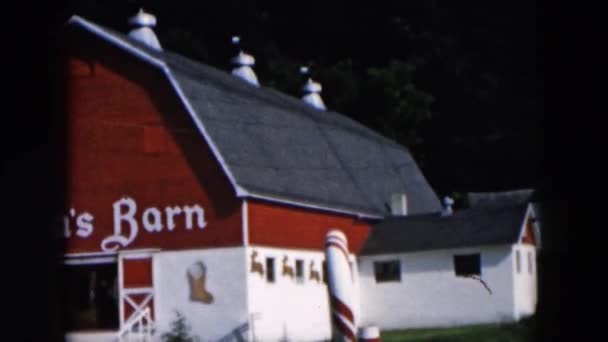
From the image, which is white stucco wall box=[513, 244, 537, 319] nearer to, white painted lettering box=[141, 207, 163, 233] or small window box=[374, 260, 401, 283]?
small window box=[374, 260, 401, 283]

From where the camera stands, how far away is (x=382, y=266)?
26.7m

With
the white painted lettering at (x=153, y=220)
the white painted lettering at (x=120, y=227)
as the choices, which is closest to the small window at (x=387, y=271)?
the white painted lettering at (x=153, y=220)

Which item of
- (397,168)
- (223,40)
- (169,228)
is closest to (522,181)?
(397,168)

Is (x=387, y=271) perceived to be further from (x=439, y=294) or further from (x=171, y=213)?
(x=171, y=213)

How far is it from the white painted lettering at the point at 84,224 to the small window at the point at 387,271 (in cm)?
710

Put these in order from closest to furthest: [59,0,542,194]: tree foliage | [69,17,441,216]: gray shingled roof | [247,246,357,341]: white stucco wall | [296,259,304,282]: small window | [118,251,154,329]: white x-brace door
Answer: [247,246,357,341]: white stucco wall < [118,251,154,329]: white x-brace door < [69,17,441,216]: gray shingled roof < [296,259,304,282]: small window < [59,0,542,194]: tree foliage

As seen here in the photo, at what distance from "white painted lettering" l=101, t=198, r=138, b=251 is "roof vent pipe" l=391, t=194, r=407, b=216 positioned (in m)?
8.53

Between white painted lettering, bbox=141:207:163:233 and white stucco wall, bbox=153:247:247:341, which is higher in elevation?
white painted lettering, bbox=141:207:163:233

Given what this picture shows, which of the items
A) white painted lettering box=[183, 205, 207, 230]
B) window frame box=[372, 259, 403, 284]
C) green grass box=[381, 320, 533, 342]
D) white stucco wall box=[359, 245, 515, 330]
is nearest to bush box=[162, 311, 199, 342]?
white painted lettering box=[183, 205, 207, 230]

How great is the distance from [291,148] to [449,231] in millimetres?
4001

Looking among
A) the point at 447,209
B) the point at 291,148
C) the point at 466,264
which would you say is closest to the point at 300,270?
the point at 291,148

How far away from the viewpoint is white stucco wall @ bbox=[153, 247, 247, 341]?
838 inches

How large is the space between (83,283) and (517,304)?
29.4 ft

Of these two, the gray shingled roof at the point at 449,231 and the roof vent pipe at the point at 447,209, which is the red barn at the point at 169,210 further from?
the roof vent pipe at the point at 447,209
